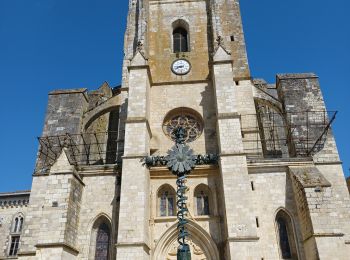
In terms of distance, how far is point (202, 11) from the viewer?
18391 millimetres

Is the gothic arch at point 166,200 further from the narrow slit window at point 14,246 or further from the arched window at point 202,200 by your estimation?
the narrow slit window at point 14,246

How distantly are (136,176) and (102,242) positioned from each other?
278cm

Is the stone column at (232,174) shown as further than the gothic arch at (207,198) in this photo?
No

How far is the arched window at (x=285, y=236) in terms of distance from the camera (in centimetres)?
1223

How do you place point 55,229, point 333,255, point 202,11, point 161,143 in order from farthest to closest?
1. point 202,11
2. point 161,143
3. point 55,229
4. point 333,255

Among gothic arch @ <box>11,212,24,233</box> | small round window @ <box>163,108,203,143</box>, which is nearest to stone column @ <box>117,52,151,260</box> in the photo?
small round window @ <box>163,108,203,143</box>

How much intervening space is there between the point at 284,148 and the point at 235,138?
20.3ft

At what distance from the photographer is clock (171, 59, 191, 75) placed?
54.9 ft

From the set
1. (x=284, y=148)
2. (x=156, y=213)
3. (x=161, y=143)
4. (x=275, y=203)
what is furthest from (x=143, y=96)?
(x=284, y=148)

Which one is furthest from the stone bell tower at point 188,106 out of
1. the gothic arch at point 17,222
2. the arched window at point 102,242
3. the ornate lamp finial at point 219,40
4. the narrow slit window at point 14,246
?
the narrow slit window at point 14,246

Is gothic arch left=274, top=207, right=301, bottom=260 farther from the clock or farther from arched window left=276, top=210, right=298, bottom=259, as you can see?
the clock

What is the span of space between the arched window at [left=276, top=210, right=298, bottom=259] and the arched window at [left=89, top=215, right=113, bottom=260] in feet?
19.7

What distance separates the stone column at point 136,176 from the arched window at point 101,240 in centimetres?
148

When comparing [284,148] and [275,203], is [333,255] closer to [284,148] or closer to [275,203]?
[275,203]
